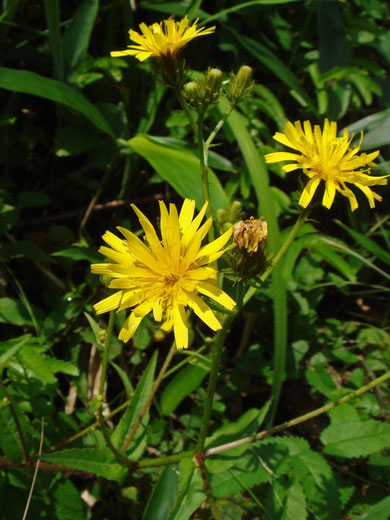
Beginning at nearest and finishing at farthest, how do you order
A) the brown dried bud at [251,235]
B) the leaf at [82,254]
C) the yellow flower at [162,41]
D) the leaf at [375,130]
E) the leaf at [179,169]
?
the brown dried bud at [251,235] → the yellow flower at [162,41] → the leaf at [179,169] → the leaf at [82,254] → the leaf at [375,130]

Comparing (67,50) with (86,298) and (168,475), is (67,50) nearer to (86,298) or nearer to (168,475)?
(86,298)

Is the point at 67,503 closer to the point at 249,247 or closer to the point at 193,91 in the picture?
the point at 249,247

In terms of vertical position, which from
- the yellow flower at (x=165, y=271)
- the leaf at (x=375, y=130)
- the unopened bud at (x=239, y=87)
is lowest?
the yellow flower at (x=165, y=271)

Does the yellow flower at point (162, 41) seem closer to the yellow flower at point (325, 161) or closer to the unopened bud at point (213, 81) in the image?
the unopened bud at point (213, 81)

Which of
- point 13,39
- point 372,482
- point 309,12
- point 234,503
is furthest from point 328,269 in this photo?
point 13,39

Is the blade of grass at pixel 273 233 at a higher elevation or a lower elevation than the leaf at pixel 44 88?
lower

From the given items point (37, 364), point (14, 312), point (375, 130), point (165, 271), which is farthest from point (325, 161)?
point (14, 312)

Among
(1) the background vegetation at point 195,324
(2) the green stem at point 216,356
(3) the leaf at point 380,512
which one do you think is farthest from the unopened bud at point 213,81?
(3) the leaf at point 380,512

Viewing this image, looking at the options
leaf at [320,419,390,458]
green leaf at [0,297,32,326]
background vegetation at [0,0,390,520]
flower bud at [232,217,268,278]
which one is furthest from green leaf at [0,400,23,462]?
leaf at [320,419,390,458]
